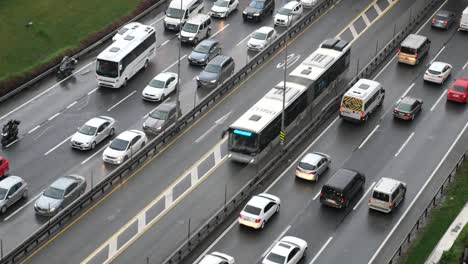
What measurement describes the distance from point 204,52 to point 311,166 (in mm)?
22196

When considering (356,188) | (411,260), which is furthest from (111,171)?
(411,260)

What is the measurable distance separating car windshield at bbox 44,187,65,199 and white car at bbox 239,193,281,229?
12472 millimetres

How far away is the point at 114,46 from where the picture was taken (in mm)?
85875

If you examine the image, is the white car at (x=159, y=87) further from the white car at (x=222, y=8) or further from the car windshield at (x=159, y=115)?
the white car at (x=222, y=8)

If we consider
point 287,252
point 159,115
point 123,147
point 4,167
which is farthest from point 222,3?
point 287,252

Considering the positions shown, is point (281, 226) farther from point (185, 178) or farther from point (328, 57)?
point (328, 57)

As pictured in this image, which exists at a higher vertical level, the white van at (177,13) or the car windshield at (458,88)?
the car windshield at (458,88)

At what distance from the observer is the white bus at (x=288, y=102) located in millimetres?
71625

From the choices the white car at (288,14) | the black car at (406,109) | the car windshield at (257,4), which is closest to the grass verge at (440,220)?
the black car at (406,109)

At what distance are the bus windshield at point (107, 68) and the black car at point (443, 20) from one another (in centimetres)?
3102

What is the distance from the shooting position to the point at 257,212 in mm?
64688

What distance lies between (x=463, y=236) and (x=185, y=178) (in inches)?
811

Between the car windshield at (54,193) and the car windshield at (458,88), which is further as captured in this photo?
the car windshield at (458,88)

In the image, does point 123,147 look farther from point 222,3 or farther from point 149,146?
point 222,3
